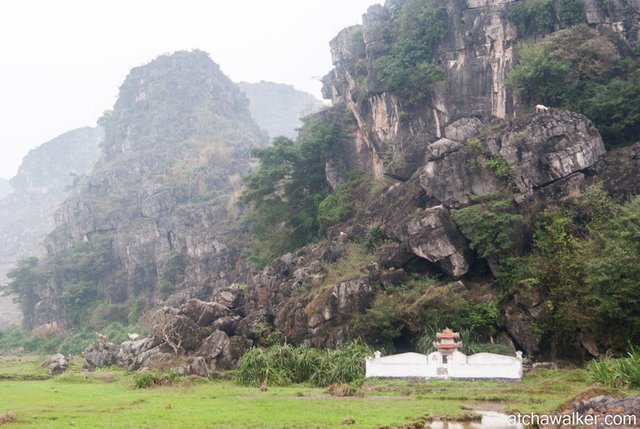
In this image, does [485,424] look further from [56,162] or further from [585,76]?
[56,162]

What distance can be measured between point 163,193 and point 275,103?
69.6 metres

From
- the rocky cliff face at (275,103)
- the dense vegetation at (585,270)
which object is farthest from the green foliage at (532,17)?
the rocky cliff face at (275,103)

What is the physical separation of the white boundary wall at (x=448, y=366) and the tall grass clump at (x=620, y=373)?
3.30 meters

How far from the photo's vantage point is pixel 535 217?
27812 millimetres

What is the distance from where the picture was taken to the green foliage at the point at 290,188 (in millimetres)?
40688

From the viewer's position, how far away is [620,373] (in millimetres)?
17031

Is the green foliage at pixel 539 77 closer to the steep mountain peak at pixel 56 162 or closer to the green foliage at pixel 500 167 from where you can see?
the green foliage at pixel 500 167

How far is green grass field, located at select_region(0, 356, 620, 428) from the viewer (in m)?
14.4

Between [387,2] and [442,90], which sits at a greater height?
[387,2]

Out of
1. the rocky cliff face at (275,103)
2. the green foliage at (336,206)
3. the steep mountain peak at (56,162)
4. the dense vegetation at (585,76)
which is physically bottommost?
the green foliage at (336,206)

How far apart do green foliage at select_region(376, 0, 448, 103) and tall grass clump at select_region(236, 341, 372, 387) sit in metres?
19.5

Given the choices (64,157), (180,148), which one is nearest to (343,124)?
(180,148)

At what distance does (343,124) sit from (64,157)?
3707 inches

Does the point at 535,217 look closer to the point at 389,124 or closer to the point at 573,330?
the point at 573,330
